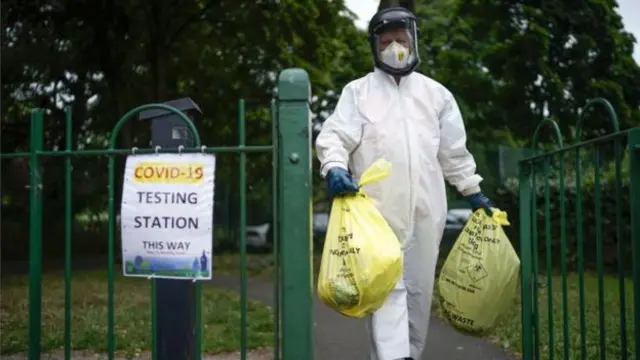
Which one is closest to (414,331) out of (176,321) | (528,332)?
(528,332)

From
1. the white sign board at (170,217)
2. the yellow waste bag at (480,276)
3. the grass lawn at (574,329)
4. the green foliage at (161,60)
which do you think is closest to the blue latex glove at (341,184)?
the white sign board at (170,217)

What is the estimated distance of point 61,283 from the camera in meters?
11.0

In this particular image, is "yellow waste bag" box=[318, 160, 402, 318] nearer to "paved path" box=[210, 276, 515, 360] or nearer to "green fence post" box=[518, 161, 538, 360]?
"green fence post" box=[518, 161, 538, 360]

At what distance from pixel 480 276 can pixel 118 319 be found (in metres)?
4.51

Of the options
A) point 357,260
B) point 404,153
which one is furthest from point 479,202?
point 357,260

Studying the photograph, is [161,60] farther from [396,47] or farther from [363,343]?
[396,47]

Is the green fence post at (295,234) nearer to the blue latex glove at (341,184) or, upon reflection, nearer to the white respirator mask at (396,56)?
the blue latex glove at (341,184)

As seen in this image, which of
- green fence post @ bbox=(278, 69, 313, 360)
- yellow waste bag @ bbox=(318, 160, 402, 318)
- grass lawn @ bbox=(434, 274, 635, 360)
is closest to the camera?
green fence post @ bbox=(278, 69, 313, 360)

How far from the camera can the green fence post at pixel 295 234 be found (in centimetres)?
248

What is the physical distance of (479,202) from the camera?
12.1 feet

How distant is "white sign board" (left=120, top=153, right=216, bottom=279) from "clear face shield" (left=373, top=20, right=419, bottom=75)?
47.5 inches

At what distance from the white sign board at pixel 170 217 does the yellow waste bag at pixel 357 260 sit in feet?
1.71

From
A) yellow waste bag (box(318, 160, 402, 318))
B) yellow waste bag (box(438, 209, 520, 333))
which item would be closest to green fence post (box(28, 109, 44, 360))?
yellow waste bag (box(318, 160, 402, 318))

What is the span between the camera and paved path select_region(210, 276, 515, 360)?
563 centimetres
